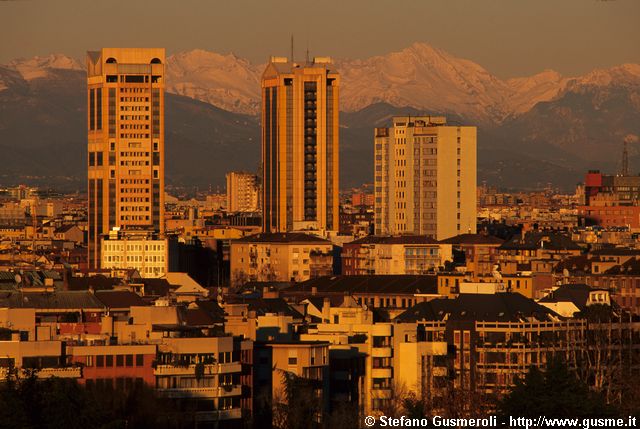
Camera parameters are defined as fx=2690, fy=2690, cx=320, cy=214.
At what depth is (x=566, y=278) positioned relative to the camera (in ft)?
449

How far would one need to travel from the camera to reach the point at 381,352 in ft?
283

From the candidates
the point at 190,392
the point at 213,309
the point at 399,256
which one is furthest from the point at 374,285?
the point at 190,392

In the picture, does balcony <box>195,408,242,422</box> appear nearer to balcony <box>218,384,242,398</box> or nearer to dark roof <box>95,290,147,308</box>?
balcony <box>218,384,242,398</box>

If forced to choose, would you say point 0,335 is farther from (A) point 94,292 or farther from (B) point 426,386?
(A) point 94,292

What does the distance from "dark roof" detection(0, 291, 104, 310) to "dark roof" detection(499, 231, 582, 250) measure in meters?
72.7

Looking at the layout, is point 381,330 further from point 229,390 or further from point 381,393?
point 229,390

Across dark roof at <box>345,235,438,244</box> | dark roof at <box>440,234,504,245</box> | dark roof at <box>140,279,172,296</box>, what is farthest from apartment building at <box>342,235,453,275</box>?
dark roof at <box>140,279,172,296</box>

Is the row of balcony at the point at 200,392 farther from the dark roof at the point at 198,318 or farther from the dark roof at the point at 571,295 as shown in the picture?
the dark roof at the point at 571,295

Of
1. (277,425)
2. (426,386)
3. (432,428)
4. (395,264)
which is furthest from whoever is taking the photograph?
(395,264)

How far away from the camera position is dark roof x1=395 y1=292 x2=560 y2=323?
96.2 m

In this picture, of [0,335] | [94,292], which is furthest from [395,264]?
[0,335]

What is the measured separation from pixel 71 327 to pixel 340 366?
8750 millimetres

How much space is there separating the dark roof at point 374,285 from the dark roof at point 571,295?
20.0 m

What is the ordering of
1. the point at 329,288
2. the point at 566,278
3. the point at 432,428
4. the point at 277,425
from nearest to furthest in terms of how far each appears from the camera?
the point at 432,428
the point at 277,425
the point at 566,278
the point at 329,288
